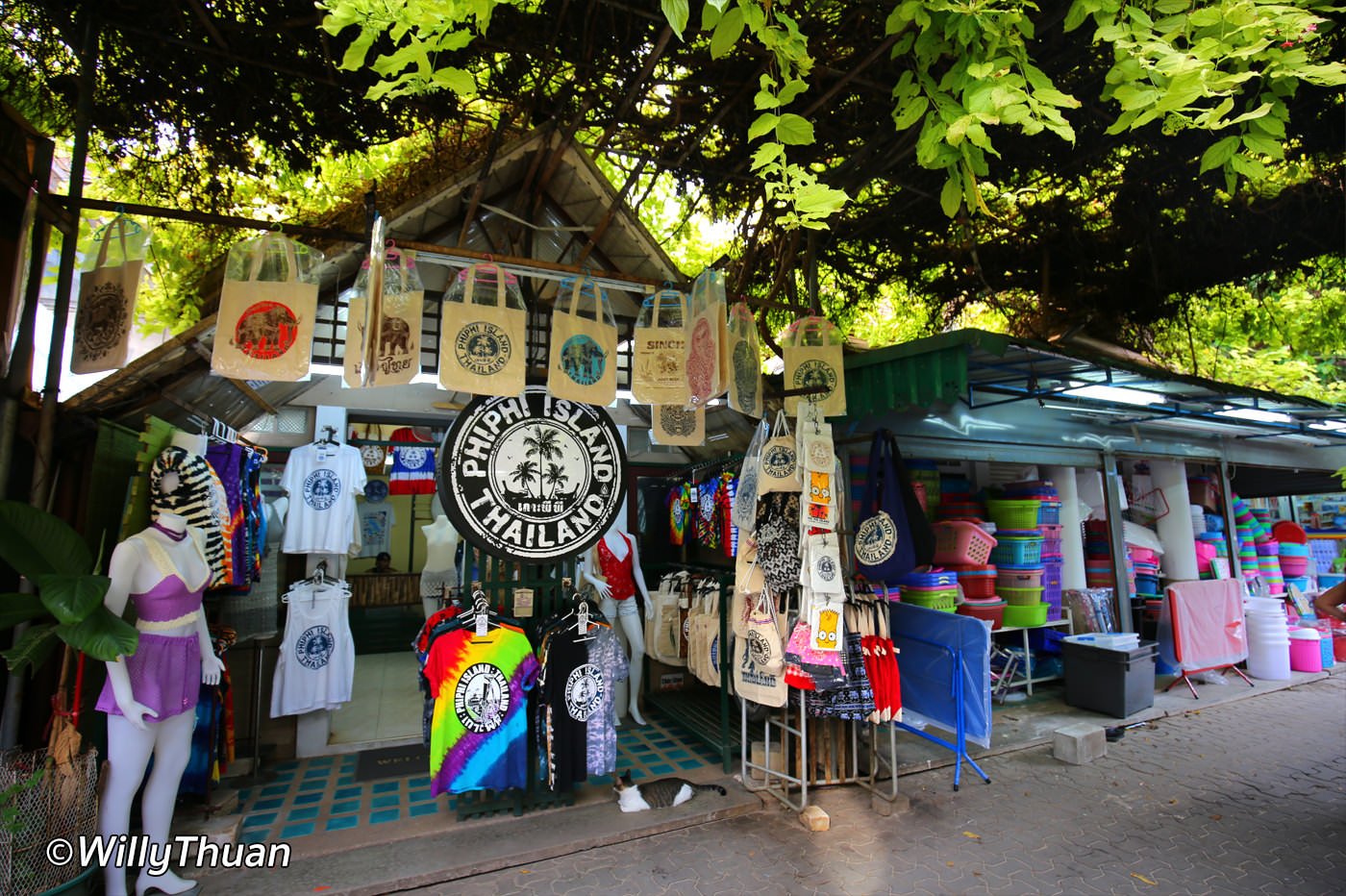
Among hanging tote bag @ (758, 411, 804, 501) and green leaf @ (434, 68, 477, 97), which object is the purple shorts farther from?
hanging tote bag @ (758, 411, 804, 501)

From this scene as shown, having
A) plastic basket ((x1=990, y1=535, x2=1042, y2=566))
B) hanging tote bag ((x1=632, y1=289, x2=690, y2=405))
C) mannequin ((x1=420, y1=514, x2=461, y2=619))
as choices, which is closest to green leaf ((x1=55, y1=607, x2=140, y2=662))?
hanging tote bag ((x1=632, y1=289, x2=690, y2=405))

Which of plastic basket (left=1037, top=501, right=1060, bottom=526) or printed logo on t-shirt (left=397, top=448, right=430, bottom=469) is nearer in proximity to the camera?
plastic basket (left=1037, top=501, right=1060, bottom=526)

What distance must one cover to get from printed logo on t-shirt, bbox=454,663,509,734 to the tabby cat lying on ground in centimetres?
111

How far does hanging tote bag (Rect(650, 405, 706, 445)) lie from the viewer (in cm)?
543

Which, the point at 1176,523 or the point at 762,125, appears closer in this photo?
the point at 762,125

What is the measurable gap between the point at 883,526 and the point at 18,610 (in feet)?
18.0

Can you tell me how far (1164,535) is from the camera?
30.3ft

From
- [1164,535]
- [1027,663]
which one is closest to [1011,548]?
[1027,663]

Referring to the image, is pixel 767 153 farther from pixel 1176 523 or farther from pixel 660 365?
pixel 1176 523

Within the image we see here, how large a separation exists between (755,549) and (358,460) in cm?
407

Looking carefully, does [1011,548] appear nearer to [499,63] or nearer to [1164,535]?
[1164,535]

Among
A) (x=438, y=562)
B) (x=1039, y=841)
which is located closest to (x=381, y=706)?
(x=438, y=562)

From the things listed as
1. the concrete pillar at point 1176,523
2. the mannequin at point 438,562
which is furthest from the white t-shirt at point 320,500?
the concrete pillar at point 1176,523

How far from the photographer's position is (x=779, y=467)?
16.0 feet
